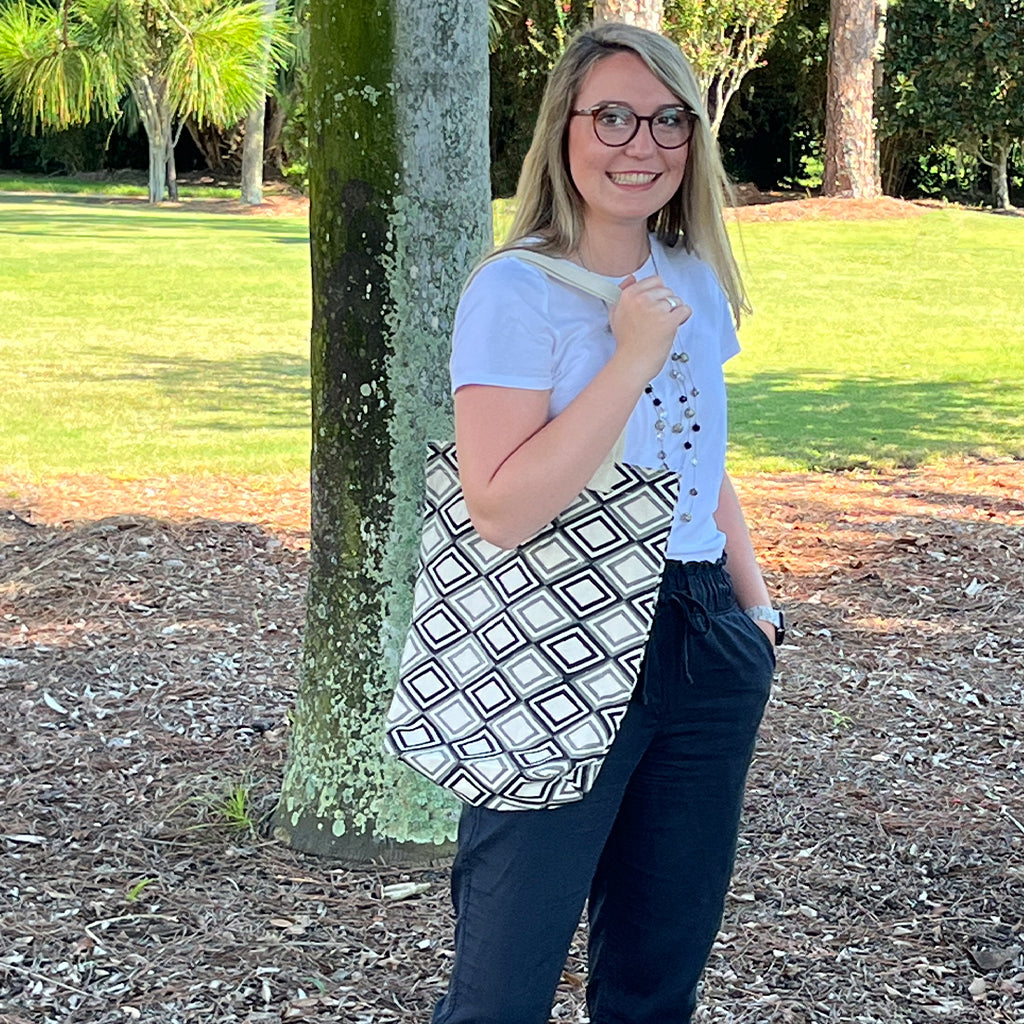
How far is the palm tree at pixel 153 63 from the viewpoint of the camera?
2922cm

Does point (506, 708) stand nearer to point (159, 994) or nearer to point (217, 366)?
point (159, 994)

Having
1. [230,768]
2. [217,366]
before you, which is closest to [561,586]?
[230,768]

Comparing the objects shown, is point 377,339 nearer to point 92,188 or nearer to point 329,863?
point 329,863

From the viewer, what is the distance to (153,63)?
31172mm

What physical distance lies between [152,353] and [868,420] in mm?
6195

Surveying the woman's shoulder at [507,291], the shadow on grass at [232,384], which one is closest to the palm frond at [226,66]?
the shadow on grass at [232,384]

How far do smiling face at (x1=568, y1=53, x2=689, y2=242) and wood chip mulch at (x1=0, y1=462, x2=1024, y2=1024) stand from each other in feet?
5.64

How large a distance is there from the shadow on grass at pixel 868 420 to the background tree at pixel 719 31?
14.1m

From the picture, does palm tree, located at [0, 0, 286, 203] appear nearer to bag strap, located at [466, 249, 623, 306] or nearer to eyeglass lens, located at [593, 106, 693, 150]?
eyeglass lens, located at [593, 106, 693, 150]

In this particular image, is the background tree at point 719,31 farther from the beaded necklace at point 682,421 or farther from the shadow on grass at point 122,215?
the beaded necklace at point 682,421

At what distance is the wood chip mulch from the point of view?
3.21 metres

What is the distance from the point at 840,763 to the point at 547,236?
261cm

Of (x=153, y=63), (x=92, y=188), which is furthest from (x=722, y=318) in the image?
(x=92, y=188)

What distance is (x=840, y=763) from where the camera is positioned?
439cm
